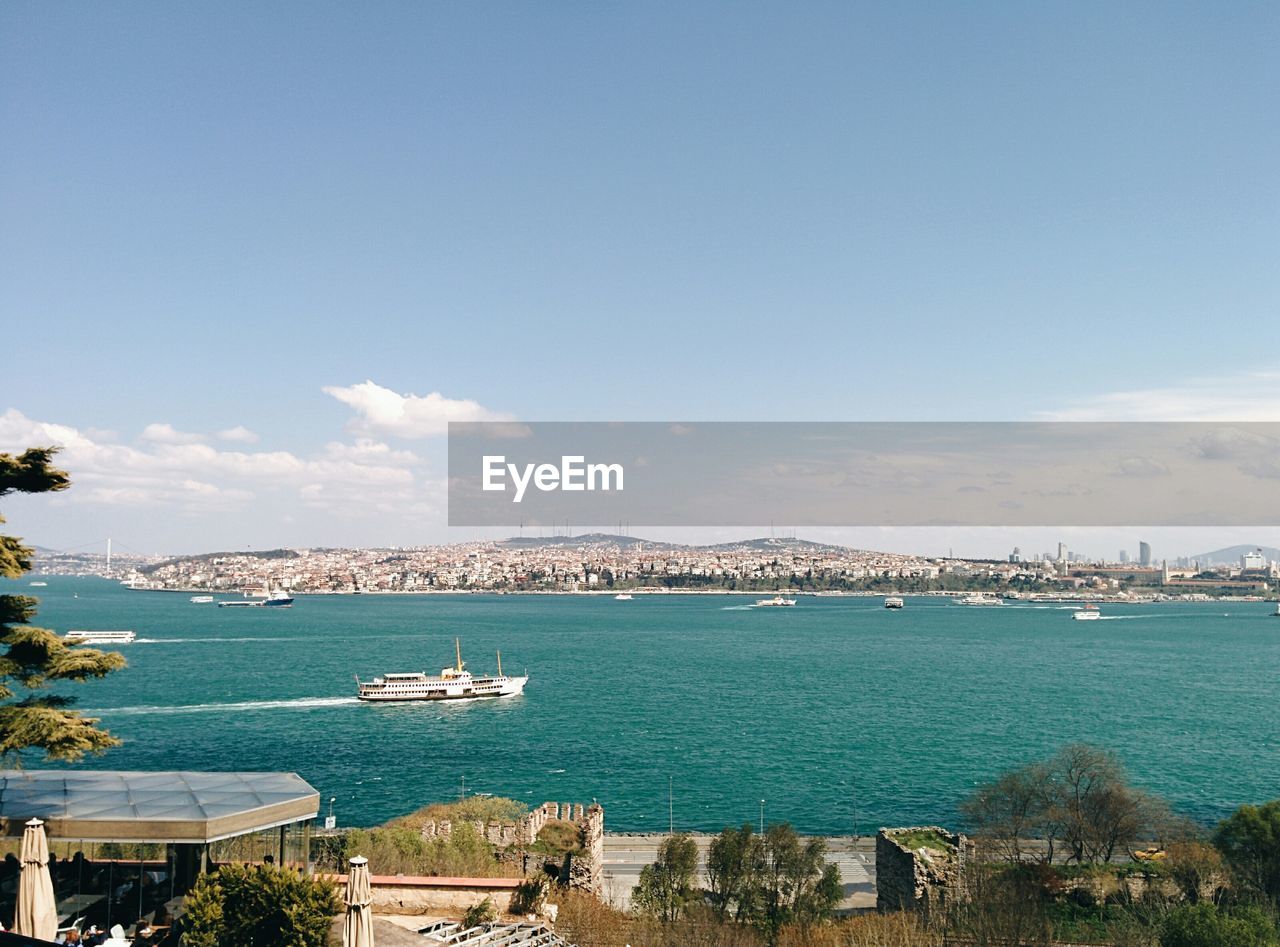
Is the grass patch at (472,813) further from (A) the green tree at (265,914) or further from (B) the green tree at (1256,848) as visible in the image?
(B) the green tree at (1256,848)

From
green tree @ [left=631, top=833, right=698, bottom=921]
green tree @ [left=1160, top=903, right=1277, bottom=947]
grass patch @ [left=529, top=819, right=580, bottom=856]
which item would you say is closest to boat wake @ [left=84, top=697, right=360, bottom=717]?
grass patch @ [left=529, top=819, right=580, bottom=856]

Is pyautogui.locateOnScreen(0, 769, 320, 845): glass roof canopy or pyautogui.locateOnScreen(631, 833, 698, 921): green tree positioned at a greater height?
pyautogui.locateOnScreen(0, 769, 320, 845): glass roof canopy

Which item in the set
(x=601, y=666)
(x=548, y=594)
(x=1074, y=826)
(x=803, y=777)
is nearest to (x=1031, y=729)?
(x=803, y=777)

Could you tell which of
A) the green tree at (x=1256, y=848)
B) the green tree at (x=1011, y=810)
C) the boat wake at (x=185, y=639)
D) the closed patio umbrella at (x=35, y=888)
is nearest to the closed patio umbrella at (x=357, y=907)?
the closed patio umbrella at (x=35, y=888)

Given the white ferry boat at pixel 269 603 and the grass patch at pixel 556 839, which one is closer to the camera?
the grass patch at pixel 556 839

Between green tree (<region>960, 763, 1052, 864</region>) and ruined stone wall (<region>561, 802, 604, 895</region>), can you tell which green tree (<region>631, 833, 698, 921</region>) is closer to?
ruined stone wall (<region>561, 802, 604, 895</region>)

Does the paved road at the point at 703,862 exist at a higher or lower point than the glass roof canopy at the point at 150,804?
lower
